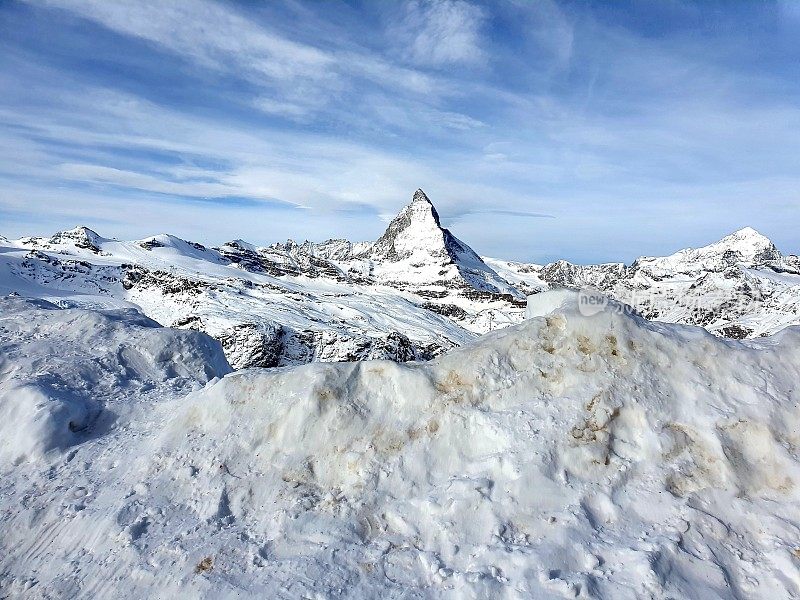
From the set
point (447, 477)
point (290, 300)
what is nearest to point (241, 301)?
point (290, 300)

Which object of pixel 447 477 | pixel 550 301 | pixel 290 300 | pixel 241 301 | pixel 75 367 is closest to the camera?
pixel 447 477

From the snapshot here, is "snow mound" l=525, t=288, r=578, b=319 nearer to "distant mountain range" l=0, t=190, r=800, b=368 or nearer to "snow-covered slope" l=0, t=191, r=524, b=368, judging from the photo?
"distant mountain range" l=0, t=190, r=800, b=368

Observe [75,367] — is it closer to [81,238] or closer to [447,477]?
[447,477]

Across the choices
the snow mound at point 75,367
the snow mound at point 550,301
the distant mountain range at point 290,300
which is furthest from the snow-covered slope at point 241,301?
the snow mound at point 550,301

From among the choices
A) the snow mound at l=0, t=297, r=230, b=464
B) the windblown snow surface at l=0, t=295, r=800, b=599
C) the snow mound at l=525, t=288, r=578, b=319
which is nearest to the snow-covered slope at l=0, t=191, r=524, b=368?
the snow mound at l=0, t=297, r=230, b=464

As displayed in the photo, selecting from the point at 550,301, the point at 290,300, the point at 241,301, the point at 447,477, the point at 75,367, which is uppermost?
the point at 550,301

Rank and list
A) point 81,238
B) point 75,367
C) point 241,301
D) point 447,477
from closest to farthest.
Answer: point 447,477 → point 75,367 → point 241,301 → point 81,238

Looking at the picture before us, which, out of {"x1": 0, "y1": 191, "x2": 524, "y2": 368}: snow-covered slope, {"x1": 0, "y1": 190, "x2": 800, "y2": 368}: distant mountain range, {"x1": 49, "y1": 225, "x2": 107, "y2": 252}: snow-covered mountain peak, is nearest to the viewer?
{"x1": 0, "y1": 191, "x2": 524, "y2": 368}: snow-covered slope
